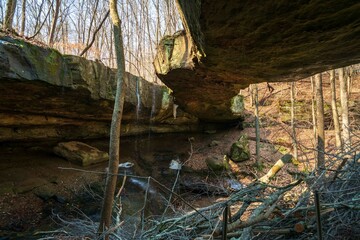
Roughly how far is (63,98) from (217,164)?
21.0ft

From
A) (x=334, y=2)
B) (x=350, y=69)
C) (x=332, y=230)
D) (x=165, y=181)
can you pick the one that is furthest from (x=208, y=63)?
(x=350, y=69)

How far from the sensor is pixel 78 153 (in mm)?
9180

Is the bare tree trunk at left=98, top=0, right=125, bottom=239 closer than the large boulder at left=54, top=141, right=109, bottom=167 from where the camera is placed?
Yes

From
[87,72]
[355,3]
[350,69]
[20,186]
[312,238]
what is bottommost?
[20,186]

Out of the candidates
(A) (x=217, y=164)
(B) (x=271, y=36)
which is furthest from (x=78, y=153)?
(B) (x=271, y=36)

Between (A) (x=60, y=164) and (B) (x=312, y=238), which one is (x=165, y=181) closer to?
(A) (x=60, y=164)

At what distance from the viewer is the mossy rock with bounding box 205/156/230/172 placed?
9.88 m

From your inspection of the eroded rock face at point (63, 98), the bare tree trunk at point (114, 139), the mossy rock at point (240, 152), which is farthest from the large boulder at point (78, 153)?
the mossy rock at point (240, 152)

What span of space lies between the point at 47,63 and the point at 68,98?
5.16ft

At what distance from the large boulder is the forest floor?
0.84ft

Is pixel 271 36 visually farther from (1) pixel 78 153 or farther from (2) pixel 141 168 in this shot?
(2) pixel 141 168

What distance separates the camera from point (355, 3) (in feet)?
6.20

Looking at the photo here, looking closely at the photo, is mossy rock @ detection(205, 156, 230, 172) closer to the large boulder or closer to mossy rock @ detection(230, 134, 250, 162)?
mossy rock @ detection(230, 134, 250, 162)

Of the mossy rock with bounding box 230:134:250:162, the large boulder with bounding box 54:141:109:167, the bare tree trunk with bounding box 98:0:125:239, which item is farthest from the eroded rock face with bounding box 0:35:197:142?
the mossy rock with bounding box 230:134:250:162
